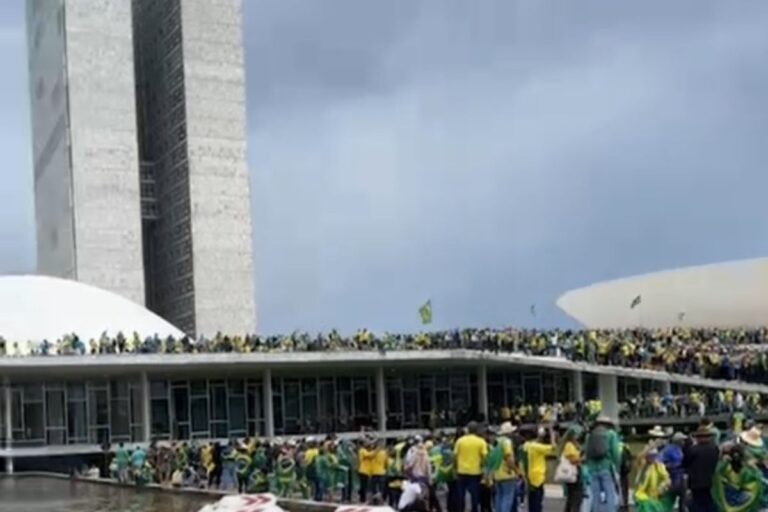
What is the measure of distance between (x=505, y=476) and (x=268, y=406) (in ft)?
102

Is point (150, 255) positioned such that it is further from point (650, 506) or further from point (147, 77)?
point (650, 506)

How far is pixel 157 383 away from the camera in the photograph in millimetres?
45000

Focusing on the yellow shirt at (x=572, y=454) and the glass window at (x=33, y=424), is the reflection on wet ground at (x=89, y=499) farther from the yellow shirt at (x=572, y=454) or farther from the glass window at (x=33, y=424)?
the glass window at (x=33, y=424)

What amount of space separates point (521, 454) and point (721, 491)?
404 centimetres

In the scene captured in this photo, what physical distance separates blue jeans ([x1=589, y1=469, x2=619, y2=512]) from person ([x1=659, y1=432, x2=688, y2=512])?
627mm

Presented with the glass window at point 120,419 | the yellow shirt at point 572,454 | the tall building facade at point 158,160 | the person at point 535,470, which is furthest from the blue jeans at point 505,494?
the tall building facade at point 158,160

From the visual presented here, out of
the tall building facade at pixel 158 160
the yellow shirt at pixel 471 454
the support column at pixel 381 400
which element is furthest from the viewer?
the tall building facade at pixel 158 160

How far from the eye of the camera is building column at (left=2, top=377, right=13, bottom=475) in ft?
137

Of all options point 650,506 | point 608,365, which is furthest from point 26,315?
point 650,506

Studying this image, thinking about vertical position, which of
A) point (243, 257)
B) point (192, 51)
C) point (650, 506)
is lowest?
point (650, 506)

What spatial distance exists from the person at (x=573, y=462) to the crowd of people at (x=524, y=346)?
26920 mm

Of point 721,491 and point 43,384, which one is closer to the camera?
point 721,491

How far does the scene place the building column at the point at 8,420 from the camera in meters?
41.8

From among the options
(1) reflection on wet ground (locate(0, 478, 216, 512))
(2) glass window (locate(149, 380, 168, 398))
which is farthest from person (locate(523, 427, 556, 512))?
(2) glass window (locate(149, 380, 168, 398))
